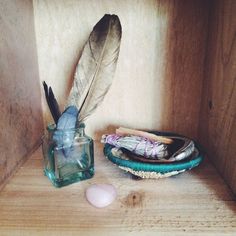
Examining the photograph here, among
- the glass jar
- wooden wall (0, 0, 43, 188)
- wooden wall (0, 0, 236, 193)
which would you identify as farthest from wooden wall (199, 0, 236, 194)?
wooden wall (0, 0, 43, 188)

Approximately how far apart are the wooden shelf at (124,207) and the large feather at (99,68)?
15 centimetres

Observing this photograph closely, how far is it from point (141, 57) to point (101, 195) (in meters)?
0.36

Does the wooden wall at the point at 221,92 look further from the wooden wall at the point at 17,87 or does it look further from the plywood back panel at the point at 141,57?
the wooden wall at the point at 17,87

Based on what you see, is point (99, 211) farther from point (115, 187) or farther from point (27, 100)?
point (27, 100)

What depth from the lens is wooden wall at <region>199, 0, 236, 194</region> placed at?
0.45 meters

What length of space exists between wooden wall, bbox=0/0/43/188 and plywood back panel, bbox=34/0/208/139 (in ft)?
0.15

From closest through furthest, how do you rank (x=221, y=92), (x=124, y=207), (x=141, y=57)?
(x=124, y=207)
(x=221, y=92)
(x=141, y=57)

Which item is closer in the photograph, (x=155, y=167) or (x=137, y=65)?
(x=155, y=167)

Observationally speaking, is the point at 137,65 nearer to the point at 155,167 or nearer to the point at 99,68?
the point at 99,68

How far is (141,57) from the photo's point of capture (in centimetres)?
63

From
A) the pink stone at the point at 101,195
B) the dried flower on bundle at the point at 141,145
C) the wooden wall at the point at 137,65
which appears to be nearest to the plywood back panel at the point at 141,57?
the wooden wall at the point at 137,65

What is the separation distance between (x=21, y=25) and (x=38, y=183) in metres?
0.34

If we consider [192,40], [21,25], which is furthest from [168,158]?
[21,25]

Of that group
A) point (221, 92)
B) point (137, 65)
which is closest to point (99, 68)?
point (137, 65)
